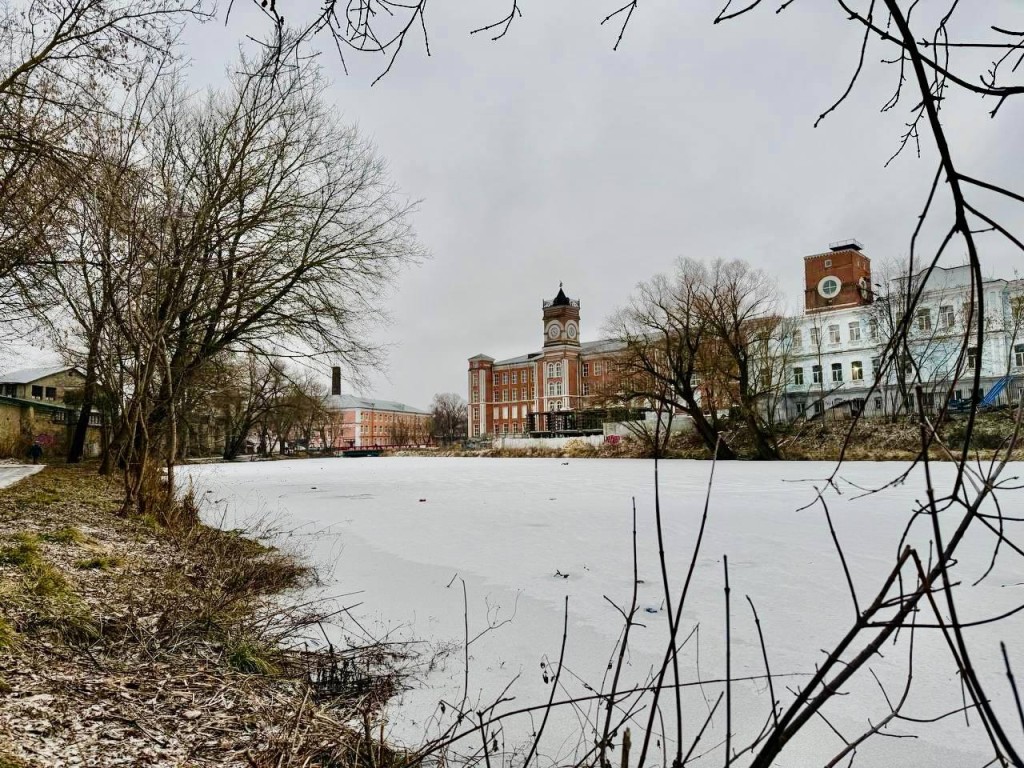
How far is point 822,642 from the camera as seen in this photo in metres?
3.60

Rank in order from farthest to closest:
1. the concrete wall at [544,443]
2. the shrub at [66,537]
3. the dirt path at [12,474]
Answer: the concrete wall at [544,443] → the dirt path at [12,474] → the shrub at [66,537]

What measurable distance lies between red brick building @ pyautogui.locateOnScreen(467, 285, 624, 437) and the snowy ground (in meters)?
50.6

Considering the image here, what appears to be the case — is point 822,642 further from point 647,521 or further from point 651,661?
point 647,521

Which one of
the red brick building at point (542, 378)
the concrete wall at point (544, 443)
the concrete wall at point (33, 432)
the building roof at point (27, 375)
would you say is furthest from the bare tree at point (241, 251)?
the red brick building at point (542, 378)

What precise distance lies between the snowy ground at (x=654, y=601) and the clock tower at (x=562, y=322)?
190 feet

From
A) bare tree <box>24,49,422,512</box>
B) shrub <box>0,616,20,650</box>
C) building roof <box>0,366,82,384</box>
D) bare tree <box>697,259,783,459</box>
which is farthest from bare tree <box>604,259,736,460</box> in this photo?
building roof <box>0,366,82,384</box>

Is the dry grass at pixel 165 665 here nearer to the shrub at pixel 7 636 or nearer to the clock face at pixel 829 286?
the shrub at pixel 7 636

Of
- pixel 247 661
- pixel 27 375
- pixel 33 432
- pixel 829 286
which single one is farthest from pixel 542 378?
pixel 247 661

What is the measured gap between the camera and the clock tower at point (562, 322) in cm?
6744

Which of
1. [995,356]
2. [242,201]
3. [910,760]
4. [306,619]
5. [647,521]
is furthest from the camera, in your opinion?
[995,356]

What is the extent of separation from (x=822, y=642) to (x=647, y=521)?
448 centimetres

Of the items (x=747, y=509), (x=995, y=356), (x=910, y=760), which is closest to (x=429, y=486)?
(x=747, y=509)

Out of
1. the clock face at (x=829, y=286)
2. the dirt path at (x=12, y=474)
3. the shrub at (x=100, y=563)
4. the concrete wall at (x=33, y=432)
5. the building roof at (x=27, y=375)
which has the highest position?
the clock face at (x=829, y=286)

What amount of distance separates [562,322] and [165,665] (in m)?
65.4
